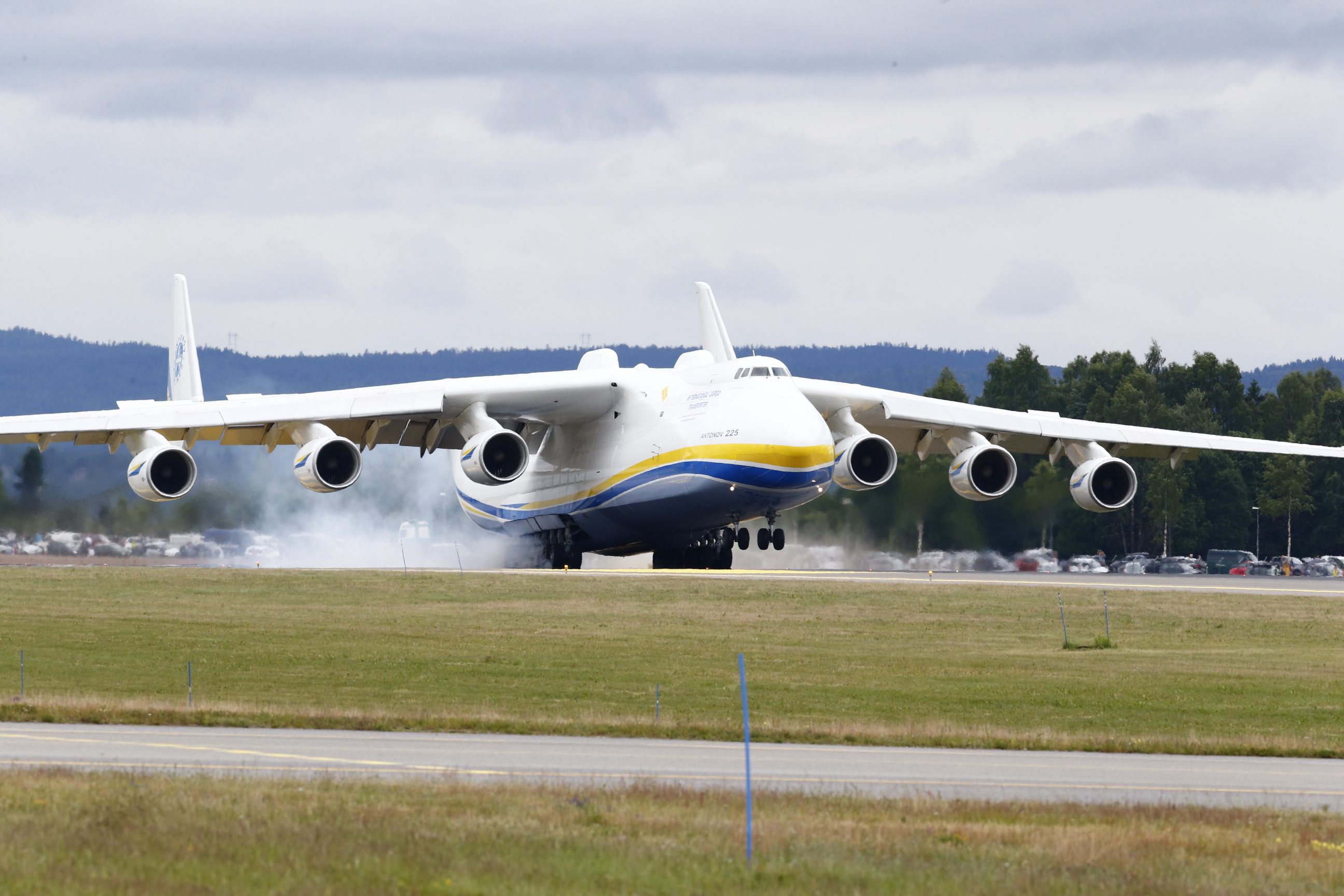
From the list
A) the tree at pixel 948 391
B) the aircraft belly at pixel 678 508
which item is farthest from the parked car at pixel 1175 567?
the aircraft belly at pixel 678 508

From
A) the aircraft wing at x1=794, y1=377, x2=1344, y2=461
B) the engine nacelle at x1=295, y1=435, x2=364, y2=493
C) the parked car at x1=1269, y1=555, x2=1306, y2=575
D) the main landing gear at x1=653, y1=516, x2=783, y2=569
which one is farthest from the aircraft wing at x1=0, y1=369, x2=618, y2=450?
the parked car at x1=1269, y1=555, x2=1306, y2=575

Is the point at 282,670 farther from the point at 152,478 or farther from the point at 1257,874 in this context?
the point at 1257,874

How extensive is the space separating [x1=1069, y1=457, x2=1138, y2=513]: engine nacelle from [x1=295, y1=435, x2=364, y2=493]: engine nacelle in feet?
56.1

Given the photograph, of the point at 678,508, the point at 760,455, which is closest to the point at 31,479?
the point at 678,508

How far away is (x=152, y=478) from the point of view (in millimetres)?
35625

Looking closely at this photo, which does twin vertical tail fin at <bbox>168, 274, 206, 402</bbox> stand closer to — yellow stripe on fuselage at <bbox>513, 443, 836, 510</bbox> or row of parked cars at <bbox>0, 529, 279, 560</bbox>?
row of parked cars at <bbox>0, 529, 279, 560</bbox>

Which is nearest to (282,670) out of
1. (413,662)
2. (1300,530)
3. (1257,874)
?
(413,662)

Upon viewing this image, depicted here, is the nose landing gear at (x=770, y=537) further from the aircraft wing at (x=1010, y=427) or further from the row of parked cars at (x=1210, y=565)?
the row of parked cars at (x=1210, y=565)

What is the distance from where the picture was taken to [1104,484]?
1604 inches

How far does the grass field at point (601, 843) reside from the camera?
982cm

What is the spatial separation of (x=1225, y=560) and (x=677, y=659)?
168 feet

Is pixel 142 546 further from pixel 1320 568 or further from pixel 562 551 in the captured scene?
pixel 1320 568

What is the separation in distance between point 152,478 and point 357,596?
544 centimetres

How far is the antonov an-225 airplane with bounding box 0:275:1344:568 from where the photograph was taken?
37.9 m
